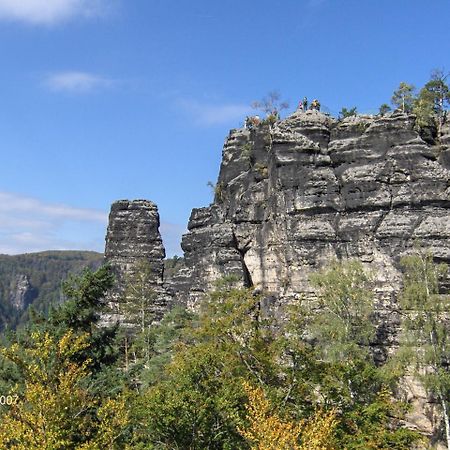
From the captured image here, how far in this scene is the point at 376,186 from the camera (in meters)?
36.9

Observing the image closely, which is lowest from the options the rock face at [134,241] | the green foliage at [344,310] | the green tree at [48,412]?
the green tree at [48,412]

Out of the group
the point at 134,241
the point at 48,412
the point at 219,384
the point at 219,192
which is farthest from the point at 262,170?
the point at 48,412

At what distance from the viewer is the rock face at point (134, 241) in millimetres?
59812

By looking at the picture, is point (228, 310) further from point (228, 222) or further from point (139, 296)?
point (139, 296)

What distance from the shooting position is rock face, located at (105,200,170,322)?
5981 cm

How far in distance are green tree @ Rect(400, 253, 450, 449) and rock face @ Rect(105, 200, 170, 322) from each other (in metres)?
32.5

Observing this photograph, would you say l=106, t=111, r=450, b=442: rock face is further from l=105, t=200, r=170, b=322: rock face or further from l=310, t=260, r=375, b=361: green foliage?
l=105, t=200, r=170, b=322: rock face

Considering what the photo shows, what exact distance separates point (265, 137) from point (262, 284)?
11.9 m

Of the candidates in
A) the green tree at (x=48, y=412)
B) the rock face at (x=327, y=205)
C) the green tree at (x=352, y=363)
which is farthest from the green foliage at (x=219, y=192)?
the green tree at (x=48, y=412)

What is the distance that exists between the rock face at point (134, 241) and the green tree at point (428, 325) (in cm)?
3246

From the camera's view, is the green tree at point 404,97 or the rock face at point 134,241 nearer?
the green tree at point 404,97

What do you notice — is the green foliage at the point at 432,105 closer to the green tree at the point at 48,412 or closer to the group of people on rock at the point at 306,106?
the group of people on rock at the point at 306,106

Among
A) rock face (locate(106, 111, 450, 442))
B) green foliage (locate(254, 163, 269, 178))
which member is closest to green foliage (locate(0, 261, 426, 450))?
rock face (locate(106, 111, 450, 442))

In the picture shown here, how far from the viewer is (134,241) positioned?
60875 millimetres
